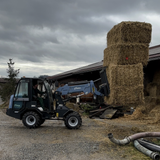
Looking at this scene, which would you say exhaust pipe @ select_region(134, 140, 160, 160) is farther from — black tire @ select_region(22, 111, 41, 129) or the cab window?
the cab window

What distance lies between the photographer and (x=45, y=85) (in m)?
7.12

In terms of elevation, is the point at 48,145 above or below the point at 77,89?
below

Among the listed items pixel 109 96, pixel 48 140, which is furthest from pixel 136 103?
pixel 48 140

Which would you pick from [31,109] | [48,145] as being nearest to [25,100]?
[31,109]

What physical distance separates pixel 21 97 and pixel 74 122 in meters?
2.21

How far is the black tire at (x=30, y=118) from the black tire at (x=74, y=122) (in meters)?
1.04

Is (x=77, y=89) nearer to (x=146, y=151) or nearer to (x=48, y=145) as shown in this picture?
(x=48, y=145)

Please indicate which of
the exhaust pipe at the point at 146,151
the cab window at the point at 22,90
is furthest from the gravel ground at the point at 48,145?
the cab window at the point at 22,90

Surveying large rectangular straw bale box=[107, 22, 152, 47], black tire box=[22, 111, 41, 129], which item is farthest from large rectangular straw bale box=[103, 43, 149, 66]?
black tire box=[22, 111, 41, 129]

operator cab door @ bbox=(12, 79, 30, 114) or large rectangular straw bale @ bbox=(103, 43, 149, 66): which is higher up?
Result: large rectangular straw bale @ bbox=(103, 43, 149, 66)

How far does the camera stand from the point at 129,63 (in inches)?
374

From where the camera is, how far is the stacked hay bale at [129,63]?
9219 mm

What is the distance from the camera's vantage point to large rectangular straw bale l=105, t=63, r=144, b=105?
9211 mm

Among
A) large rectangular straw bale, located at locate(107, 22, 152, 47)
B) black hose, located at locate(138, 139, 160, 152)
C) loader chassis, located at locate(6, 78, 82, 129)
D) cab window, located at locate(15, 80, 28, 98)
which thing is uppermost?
large rectangular straw bale, located at locate(107, 22, 152, 47)
